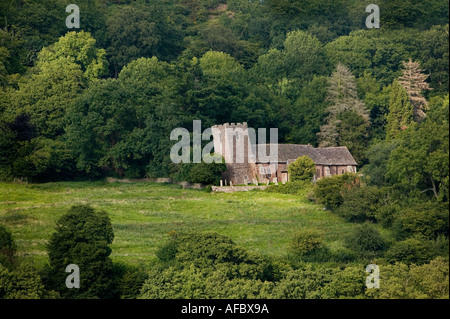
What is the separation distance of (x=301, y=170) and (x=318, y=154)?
22.2 ft

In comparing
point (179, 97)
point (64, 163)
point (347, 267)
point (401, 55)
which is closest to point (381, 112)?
point (401, 55)

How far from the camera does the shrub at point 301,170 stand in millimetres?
80438

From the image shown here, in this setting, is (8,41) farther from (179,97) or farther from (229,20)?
(229,20)

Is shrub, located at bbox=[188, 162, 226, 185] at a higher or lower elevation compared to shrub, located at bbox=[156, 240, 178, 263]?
higher

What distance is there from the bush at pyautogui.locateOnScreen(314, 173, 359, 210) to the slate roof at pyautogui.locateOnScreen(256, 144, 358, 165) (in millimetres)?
9791

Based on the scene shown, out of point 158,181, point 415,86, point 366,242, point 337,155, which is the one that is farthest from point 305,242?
point 415,86

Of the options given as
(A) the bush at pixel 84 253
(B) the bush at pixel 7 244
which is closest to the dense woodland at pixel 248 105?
(A) the bush at pixel 84 253

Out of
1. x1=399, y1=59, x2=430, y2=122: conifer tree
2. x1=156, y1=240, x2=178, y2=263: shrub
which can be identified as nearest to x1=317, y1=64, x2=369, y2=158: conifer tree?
x1=399, y1=59, x2=430, y2=122: conifer tree

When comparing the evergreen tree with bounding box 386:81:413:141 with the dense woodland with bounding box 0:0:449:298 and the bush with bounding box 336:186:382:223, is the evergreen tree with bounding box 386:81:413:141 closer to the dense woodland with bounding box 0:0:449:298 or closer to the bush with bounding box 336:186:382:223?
the dense woodland with bounding box 0:0:449:298

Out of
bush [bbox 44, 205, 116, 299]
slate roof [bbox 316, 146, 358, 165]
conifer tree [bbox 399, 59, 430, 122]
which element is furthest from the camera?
conifer tree [bbox 399, 59, 430, 122]

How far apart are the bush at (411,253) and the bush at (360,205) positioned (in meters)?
7.77

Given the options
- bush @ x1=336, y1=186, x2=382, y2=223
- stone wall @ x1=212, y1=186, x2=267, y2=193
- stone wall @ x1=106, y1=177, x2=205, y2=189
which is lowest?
bush @ x1=336, y1=186, x2=382, y2=223

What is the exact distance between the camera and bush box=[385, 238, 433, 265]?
6178 centimetres

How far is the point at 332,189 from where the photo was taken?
241 ft
